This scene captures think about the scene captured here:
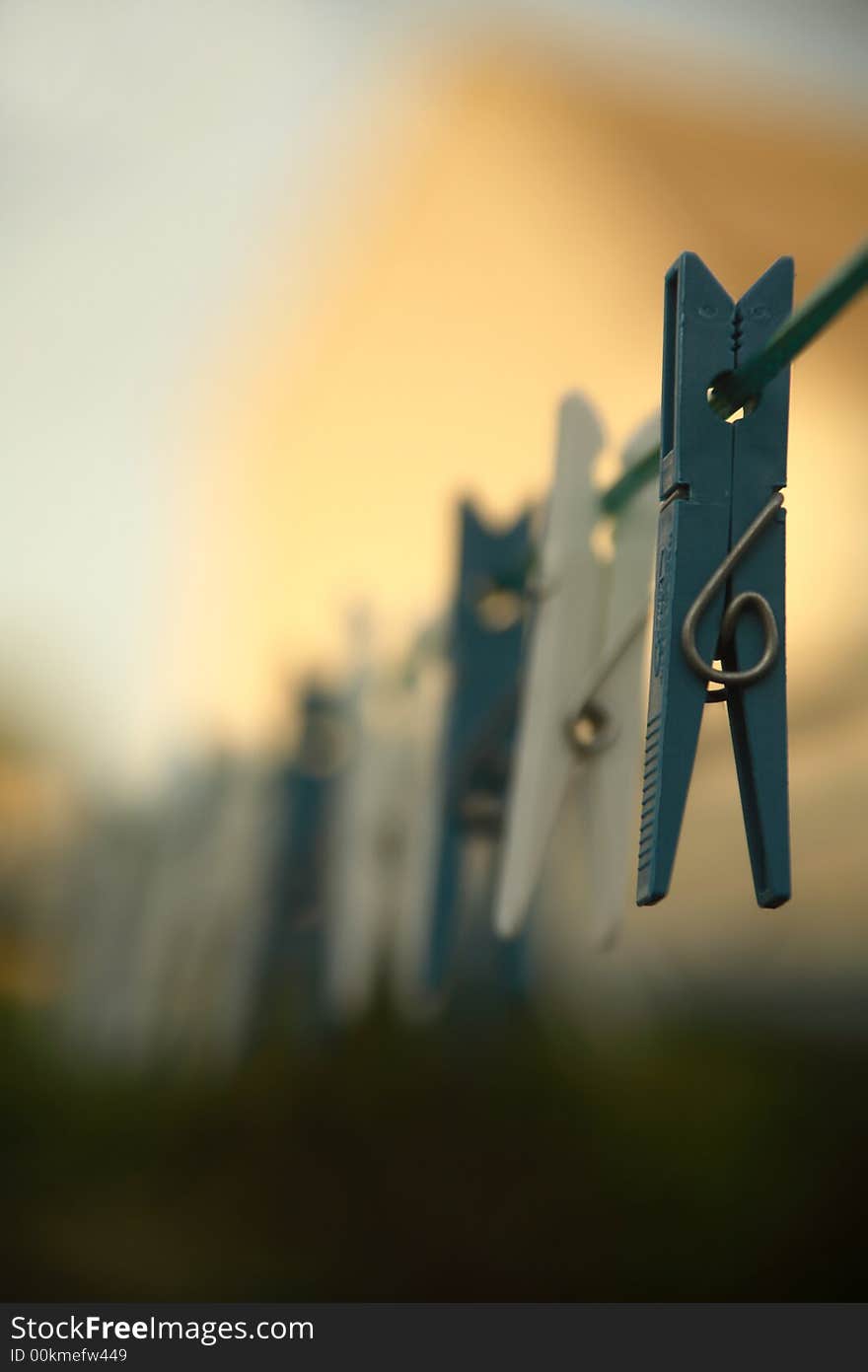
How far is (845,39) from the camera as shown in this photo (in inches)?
145

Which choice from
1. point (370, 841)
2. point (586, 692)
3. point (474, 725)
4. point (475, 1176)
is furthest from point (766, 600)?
point (475, 1176)

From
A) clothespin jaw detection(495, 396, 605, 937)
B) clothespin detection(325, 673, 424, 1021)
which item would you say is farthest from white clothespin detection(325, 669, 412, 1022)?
clothespin jaw detection(495, 396, 605, 937)

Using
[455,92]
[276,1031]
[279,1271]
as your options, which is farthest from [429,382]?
[279,1271]

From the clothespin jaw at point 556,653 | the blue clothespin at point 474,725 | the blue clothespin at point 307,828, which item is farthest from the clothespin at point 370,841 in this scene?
the clothespin jaw at point 556,653

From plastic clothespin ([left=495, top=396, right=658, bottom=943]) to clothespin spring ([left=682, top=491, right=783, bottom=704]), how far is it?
25 centimetres

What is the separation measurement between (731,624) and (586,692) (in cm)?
33

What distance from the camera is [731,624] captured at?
787 millimetres

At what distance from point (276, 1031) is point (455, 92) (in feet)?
7.87

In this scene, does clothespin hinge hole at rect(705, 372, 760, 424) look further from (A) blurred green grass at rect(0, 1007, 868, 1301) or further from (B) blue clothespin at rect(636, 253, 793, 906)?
(A) blurred green grass at rect(0, 1007, 868, 1301)

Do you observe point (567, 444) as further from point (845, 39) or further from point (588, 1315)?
point (845, 39)

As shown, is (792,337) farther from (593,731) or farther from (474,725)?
(474,725)

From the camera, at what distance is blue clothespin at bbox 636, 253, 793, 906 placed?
2.53 ft

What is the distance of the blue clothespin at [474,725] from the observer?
1499 millimetres

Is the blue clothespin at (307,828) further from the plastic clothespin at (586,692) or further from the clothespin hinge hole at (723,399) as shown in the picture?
the clothespin hinge hole at (723,399)
